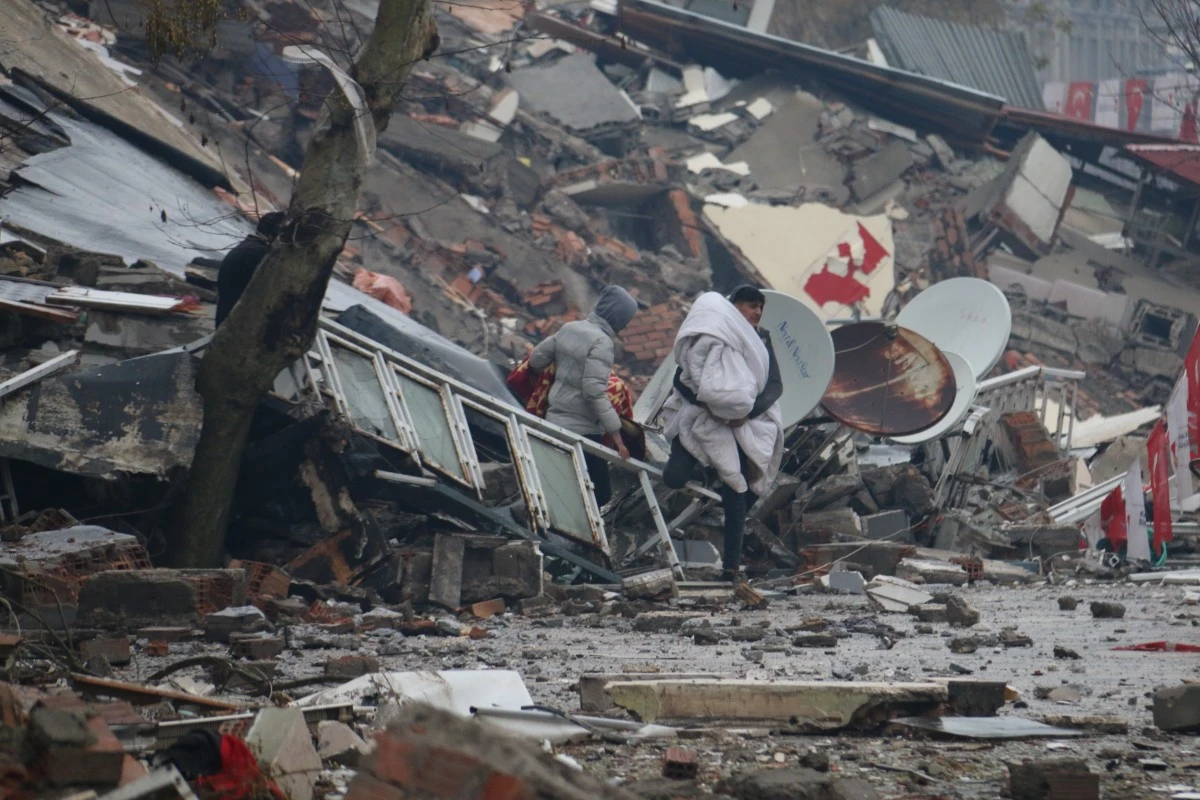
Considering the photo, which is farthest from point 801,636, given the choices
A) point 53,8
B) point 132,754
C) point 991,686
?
point 53,8

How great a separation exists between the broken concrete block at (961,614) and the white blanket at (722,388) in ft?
7.00

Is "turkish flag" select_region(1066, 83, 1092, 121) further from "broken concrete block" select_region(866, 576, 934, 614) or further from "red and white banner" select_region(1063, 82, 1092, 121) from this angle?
"broken concrete block" select_region(866, 576, 934, 614)

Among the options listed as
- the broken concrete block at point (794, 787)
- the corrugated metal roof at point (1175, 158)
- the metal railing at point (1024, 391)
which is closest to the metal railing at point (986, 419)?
the metal railing at point (1024, 391)

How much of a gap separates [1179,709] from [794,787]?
5.29 feet

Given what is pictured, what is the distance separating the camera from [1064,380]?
47.8 feet

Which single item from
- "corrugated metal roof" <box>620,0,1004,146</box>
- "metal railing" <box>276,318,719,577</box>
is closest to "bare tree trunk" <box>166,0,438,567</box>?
"metal railing" <box>276,318,719,577</box>

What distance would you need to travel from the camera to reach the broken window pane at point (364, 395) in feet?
28.2

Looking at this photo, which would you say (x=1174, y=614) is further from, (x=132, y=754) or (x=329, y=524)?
(x=132, y=754)

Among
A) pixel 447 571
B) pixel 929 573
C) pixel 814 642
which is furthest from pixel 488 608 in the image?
pixel 929 573

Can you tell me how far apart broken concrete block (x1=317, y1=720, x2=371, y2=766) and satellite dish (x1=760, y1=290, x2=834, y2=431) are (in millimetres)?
6332

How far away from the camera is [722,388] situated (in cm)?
888

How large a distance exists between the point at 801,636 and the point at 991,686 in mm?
1830

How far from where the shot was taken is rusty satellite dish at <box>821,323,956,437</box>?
10.7 meters

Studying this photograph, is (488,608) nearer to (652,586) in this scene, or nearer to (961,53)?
(652,586)
